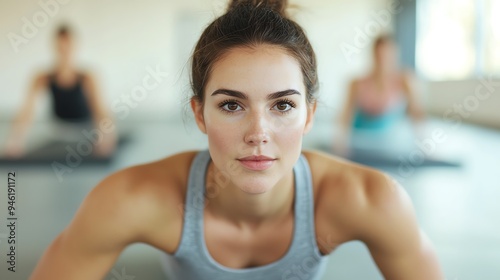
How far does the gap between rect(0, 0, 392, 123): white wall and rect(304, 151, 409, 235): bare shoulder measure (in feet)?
22.1

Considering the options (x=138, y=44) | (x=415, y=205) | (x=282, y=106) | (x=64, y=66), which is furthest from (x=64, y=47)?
(x=138, y=44)

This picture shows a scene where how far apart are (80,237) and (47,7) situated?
7.10 meters

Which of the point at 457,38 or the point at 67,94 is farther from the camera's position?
the point at 457,38

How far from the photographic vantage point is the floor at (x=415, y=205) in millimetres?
1710

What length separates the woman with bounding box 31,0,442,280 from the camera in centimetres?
96

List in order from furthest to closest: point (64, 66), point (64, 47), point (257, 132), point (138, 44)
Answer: point (138, 44), point (64, 66), point (64, 47), point (257, 132)

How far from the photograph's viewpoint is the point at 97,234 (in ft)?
3.41

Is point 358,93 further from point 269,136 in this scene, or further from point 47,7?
point 47,7

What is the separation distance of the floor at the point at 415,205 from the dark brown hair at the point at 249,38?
838 millimetres
